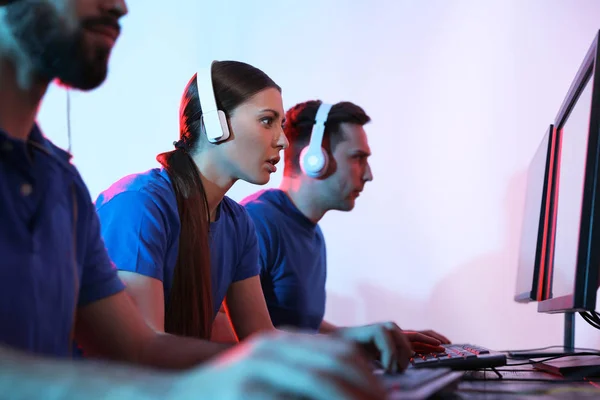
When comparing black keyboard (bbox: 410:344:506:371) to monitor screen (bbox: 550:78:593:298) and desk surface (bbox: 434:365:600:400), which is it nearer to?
desk surface (bbox: 434:365:600:400)

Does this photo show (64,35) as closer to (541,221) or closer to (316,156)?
(541,221)

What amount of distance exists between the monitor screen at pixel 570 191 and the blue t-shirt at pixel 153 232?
68cm

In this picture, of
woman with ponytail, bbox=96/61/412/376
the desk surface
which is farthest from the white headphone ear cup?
the desk surface

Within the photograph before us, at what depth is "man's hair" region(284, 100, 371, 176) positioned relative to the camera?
240cm

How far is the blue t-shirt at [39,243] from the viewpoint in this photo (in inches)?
26.1

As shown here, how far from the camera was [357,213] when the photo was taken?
112 inches

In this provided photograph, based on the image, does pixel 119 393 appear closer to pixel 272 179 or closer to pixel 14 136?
pixel 14 136

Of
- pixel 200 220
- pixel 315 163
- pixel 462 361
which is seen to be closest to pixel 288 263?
pixel 315 163

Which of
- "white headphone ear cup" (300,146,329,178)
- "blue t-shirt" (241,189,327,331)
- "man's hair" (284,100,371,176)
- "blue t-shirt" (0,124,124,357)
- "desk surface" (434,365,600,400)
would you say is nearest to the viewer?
"blue t-shirt" (0,124,124,357)

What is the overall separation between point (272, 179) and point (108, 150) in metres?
0.66

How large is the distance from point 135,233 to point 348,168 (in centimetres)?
130

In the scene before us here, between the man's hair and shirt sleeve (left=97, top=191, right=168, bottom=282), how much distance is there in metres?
1.14

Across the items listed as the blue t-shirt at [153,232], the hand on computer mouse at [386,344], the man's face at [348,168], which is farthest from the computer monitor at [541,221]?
the man's face at [348,168]

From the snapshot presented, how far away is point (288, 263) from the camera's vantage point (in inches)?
82.2
